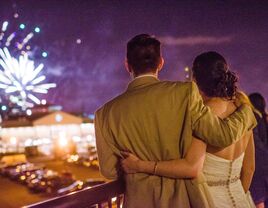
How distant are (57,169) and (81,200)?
131 ft

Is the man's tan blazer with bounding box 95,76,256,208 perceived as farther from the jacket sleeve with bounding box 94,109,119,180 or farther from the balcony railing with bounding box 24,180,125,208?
the balcony railing with bounding box 24,180,125,208

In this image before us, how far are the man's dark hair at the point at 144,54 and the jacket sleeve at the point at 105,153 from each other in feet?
1.07

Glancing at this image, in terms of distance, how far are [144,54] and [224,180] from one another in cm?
88

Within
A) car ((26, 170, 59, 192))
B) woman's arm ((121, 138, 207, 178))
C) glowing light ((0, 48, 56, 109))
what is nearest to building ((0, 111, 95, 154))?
glowing light ((0, 48, 56, 109))

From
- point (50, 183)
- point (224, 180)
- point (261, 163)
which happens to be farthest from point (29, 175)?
point (224, 180)

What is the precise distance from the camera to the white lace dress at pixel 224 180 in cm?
238

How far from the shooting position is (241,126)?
7.34 feet

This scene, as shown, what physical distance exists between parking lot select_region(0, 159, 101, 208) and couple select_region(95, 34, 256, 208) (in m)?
24.6

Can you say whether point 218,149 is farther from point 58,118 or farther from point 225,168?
point 58,118

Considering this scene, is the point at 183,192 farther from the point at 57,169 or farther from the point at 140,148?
the point at 57,169

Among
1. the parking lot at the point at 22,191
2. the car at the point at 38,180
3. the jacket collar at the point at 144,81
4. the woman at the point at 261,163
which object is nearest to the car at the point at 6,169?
the parking lot at the point at 22,191

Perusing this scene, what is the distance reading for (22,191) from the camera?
30438 mm

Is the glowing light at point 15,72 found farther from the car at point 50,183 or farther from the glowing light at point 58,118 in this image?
the glowing light at point 58,118

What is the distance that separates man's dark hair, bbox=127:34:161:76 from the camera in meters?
2.11
